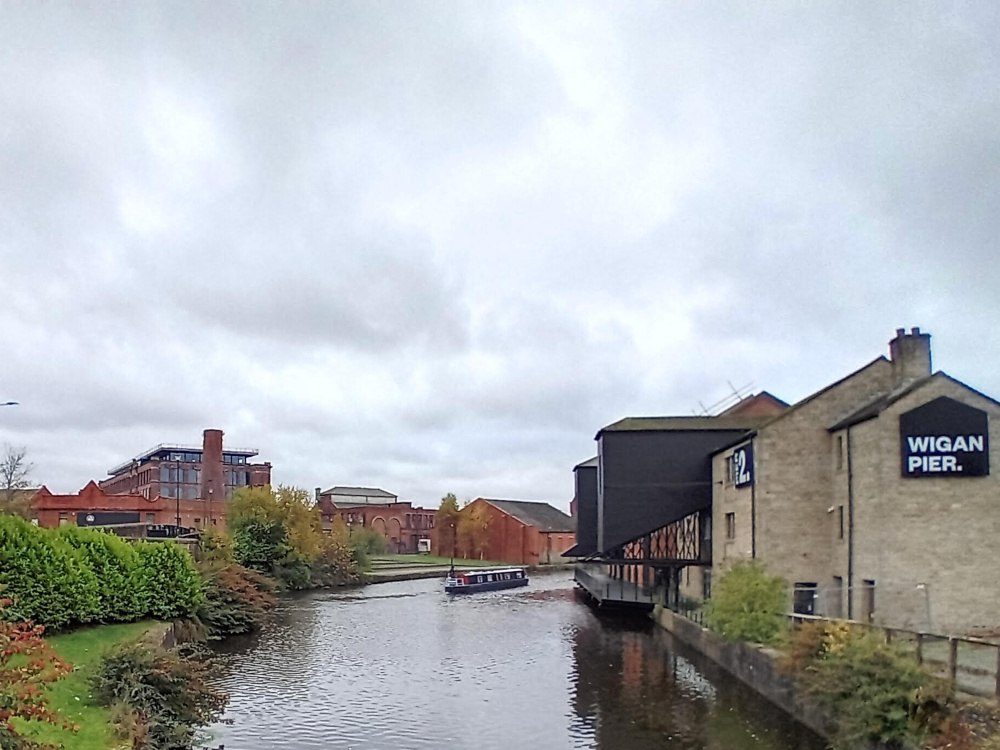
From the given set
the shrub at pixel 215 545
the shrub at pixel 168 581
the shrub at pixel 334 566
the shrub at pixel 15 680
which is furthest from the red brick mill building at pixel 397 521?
the shrub at pixel 15 680

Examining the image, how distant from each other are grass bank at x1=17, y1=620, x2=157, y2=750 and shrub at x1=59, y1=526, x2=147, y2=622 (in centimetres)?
87

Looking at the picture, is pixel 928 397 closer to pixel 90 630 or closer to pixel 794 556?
pixel 794 556

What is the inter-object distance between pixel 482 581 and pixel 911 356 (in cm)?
3196

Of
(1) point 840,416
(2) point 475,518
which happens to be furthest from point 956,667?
→ (2) point 475,518

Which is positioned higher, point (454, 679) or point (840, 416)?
point (840, 416)

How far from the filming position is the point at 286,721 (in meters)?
16.8

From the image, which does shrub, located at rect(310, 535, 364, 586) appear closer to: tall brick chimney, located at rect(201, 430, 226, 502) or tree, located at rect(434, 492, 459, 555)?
tall brick chimney, located at rect(201, 430, 226, 502)

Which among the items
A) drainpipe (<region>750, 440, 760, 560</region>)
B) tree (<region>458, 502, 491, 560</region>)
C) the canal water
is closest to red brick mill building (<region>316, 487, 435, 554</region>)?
tree (<region>458, 502, 491, 560</region>)

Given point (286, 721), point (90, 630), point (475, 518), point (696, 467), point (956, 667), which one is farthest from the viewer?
point (475, 518)

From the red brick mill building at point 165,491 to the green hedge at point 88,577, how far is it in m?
6.76

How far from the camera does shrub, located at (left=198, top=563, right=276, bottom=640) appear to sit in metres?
28.3

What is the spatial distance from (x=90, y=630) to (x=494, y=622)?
18.1 metres

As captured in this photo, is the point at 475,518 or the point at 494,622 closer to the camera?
the point at 494,622

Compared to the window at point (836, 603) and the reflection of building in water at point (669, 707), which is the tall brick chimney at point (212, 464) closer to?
the reflection of building in water at point (669, 707)
